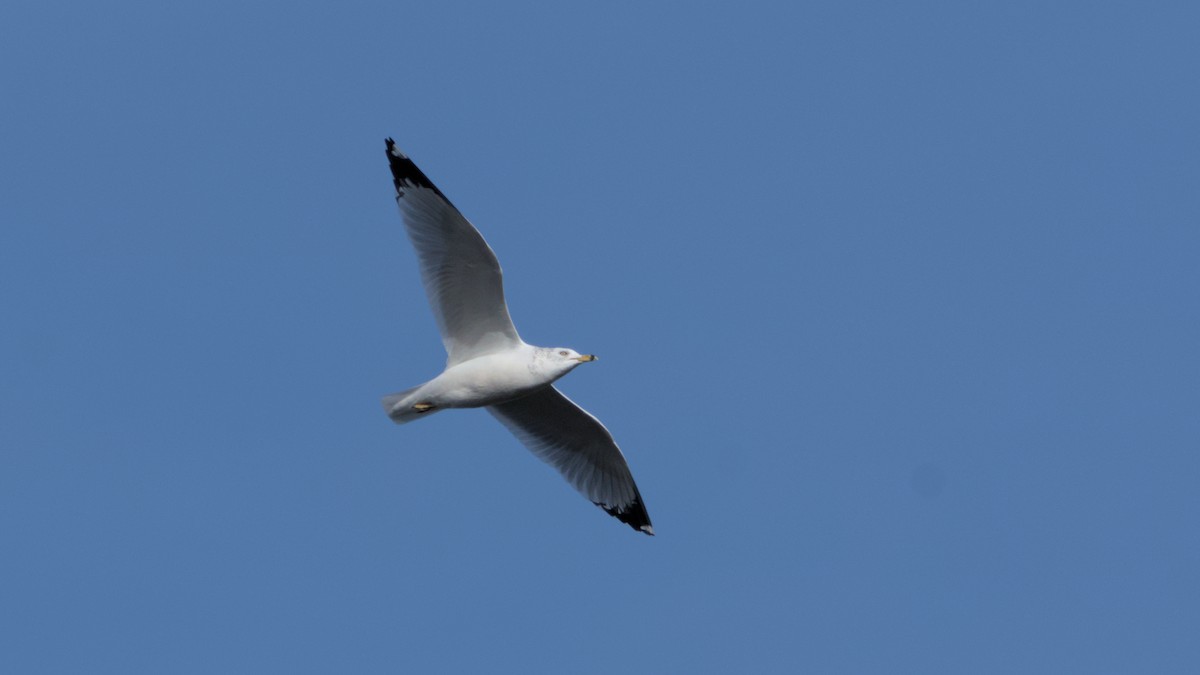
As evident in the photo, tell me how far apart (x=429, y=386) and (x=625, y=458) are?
2.66 metres

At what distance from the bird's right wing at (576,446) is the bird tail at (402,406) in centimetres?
131

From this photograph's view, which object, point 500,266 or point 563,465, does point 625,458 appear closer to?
point 563,465

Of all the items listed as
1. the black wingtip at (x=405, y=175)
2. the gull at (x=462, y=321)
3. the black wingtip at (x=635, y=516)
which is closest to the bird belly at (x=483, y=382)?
the gull at (x=462, y=321)

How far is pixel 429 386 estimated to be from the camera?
17.7 m

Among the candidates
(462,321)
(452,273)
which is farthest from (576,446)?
(452,273)

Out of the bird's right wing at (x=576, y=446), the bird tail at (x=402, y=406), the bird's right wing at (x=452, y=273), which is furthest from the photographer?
the bird's right wing at (x=576, y=446)

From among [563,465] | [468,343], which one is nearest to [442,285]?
[468,343]

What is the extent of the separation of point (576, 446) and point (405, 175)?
3423 mm

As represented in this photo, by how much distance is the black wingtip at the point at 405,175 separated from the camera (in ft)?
57.8

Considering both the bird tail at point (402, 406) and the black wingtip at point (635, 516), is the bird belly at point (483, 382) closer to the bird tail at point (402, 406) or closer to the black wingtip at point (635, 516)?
the bird tail at point (402, 406)

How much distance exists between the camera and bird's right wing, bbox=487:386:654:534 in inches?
746

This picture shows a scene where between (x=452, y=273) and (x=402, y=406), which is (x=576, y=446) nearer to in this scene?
(x=402, y=406)

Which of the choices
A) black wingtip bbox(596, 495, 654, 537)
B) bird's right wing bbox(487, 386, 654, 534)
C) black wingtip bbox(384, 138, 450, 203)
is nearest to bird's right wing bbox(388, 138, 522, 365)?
black wingtip bbox(384, 138, 450, 203)

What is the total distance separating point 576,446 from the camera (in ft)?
63.8
